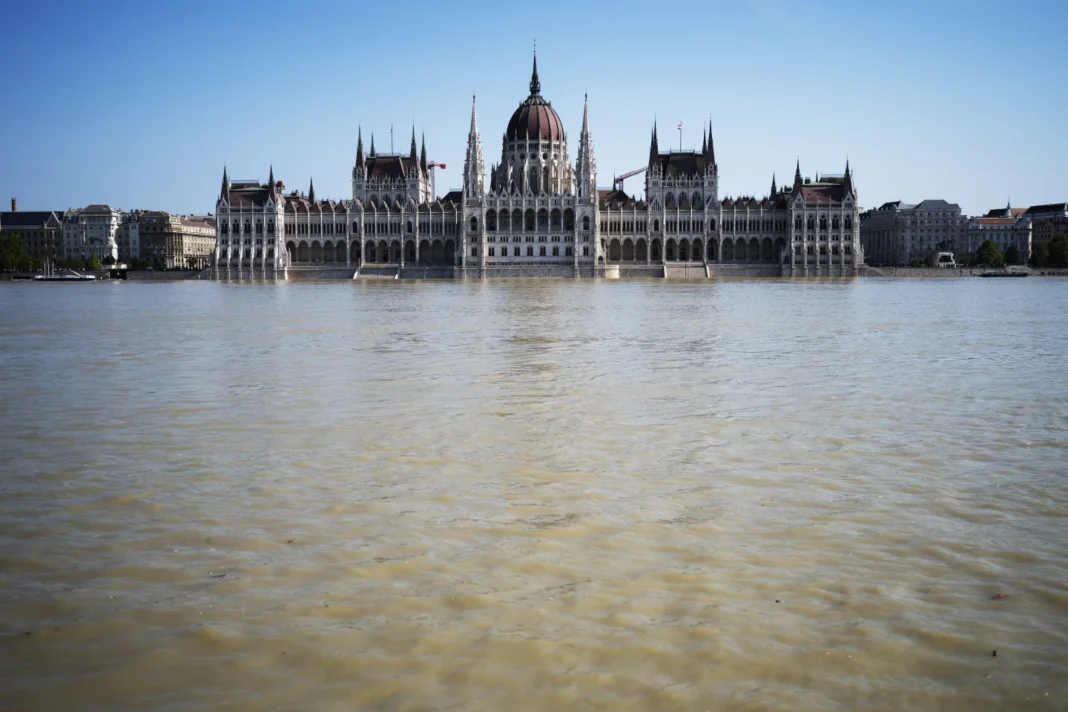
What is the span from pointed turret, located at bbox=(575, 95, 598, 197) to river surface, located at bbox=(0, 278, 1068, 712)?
105540mm

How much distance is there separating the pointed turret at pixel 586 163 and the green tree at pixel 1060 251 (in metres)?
64.1

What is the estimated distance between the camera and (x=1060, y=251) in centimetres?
13062

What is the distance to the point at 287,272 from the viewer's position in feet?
382

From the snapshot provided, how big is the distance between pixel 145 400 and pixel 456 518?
27.6 feet

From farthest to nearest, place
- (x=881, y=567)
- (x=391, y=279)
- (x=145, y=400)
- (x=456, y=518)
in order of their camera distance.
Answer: (x=391, y=279) → (x=145, y=400) → (x=456, y=518) → (x=881, y=567)

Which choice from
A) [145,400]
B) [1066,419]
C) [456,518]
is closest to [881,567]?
[456,518]

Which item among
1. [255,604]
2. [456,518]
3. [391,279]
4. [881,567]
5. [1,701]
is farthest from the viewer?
[391,279]

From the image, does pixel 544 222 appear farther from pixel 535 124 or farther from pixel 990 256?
pixel 990 256

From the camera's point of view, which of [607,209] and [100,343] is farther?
[607,209]

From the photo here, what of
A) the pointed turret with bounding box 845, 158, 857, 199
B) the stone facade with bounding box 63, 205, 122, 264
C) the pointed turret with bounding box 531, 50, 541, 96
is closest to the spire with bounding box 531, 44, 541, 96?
the pointed turret with bounding box 531, 50, 541, 96

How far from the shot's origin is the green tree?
13012cm

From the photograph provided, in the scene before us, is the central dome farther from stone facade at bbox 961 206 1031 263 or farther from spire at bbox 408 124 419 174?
stone facade at bbox 961 206 1031 263

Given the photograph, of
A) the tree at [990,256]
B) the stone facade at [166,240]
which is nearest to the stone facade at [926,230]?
the tree at [990,256]

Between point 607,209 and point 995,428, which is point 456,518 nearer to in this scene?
point 995,428
